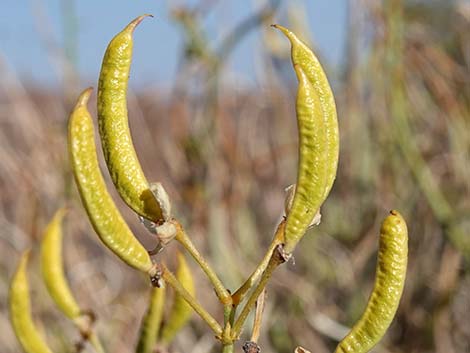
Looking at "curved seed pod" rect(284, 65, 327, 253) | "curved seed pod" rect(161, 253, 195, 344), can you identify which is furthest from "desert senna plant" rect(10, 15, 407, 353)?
"curved seed pod" rect(161, 253, 195, 344)

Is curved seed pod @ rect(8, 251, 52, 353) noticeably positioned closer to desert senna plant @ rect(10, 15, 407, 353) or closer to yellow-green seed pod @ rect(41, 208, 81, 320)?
yellow-green seed pod @ rect(41, 208, 81, 320)

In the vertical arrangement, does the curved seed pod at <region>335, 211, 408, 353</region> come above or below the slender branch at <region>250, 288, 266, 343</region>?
above

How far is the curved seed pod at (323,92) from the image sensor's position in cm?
38

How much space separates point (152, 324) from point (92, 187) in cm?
21

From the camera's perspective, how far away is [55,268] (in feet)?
1.85

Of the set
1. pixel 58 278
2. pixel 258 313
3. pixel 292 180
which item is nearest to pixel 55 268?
pixel 58 278

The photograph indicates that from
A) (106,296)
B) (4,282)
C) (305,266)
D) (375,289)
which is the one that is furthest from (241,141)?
(375,289)

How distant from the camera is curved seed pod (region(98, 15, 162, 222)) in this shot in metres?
0.38

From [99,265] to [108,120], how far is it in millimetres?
1263

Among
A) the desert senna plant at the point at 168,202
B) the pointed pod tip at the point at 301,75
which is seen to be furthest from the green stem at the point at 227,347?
the pointed pod tip at the point at 301,75

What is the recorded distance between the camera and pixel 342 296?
4.24ft

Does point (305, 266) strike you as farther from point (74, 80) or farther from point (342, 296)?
point (74, 80)

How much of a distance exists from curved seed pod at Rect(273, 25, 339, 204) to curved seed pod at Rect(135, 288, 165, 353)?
21 centimetres

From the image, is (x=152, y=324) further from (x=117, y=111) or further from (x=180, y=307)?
(x=117, y=111)
